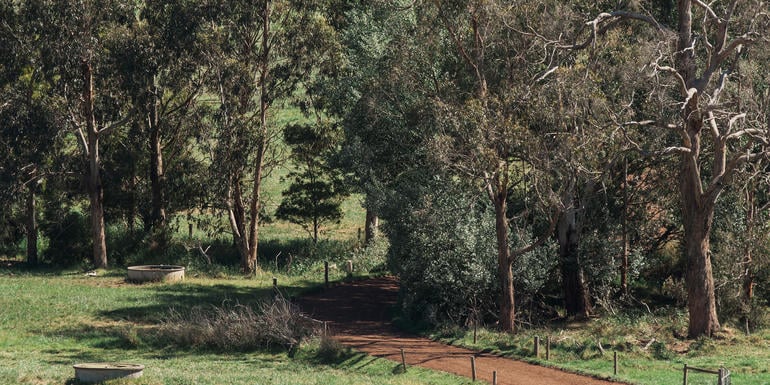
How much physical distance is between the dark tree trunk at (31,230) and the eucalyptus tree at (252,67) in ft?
31.0

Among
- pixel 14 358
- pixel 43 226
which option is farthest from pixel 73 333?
pixel 43 226

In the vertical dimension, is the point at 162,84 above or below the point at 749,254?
above

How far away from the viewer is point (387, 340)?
35.5m

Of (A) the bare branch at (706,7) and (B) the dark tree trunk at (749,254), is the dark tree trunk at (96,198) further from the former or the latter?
(A) the bare branch at (706,7)

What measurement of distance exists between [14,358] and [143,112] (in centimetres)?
2108

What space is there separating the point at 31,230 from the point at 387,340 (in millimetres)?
25101

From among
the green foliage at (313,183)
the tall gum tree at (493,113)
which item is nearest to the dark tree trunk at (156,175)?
the green foliage at (313,183)

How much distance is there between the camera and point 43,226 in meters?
54.5

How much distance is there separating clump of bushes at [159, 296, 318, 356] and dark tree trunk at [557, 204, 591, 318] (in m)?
9.81

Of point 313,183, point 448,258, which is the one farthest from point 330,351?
point 313,183

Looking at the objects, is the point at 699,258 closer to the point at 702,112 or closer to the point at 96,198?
the point at 702,112

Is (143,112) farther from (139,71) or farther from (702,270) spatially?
(702,270)

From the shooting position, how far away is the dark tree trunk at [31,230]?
52.0m

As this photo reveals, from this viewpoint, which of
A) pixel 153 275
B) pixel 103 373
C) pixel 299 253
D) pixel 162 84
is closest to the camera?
pixel 103 373
